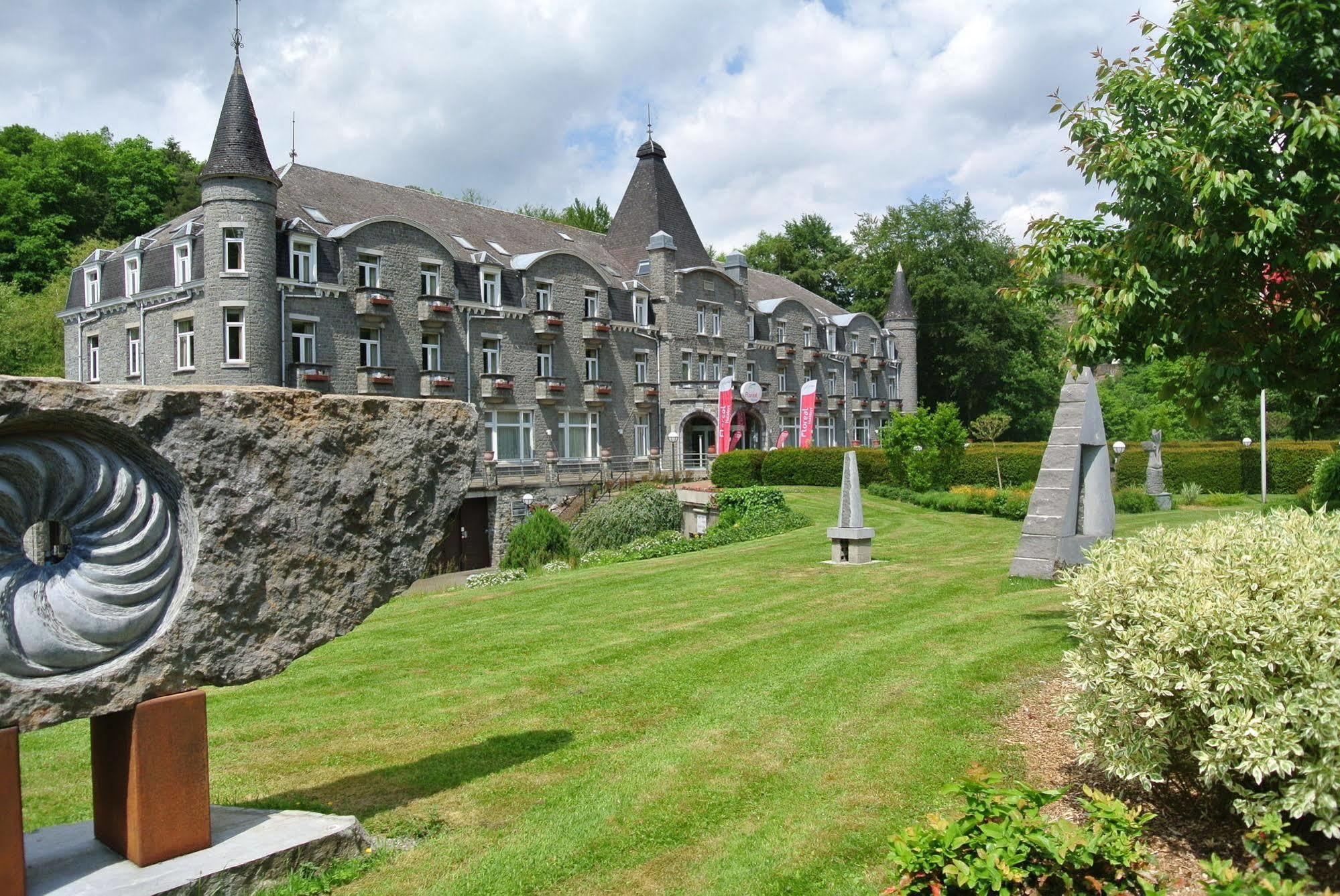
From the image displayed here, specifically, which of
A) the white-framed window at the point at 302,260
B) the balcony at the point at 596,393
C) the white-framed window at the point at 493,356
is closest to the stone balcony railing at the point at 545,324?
the white-framed window at the point at 493,356

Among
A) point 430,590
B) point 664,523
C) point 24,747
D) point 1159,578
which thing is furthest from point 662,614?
point 664,523

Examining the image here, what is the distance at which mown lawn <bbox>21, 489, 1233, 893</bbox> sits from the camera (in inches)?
198

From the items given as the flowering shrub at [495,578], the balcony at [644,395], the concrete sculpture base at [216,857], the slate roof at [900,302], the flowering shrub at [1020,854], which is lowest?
the flowering shrub at [495,578]

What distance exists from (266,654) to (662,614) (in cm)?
731

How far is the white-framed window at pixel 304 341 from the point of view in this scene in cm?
3103

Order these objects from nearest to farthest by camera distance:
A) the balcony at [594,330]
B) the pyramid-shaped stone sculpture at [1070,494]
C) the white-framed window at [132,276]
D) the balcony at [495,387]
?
the pyramid-shaped stone sculpture at [1070,494], the white-framed window at [132,276], the balcony at [495,387], the balcony at [594,330]

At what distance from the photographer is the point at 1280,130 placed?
774cm

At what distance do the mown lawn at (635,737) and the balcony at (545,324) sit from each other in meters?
26.7

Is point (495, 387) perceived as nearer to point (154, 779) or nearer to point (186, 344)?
Result: point (186, 344)

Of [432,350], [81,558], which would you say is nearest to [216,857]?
[81,558]

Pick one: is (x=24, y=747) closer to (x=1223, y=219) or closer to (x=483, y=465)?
(x=1223, y=219)

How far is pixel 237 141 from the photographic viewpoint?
28.9m

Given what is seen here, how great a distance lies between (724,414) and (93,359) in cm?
2548

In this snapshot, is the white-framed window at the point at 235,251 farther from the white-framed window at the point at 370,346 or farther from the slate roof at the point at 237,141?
the white-framed window at the point at 370,346
